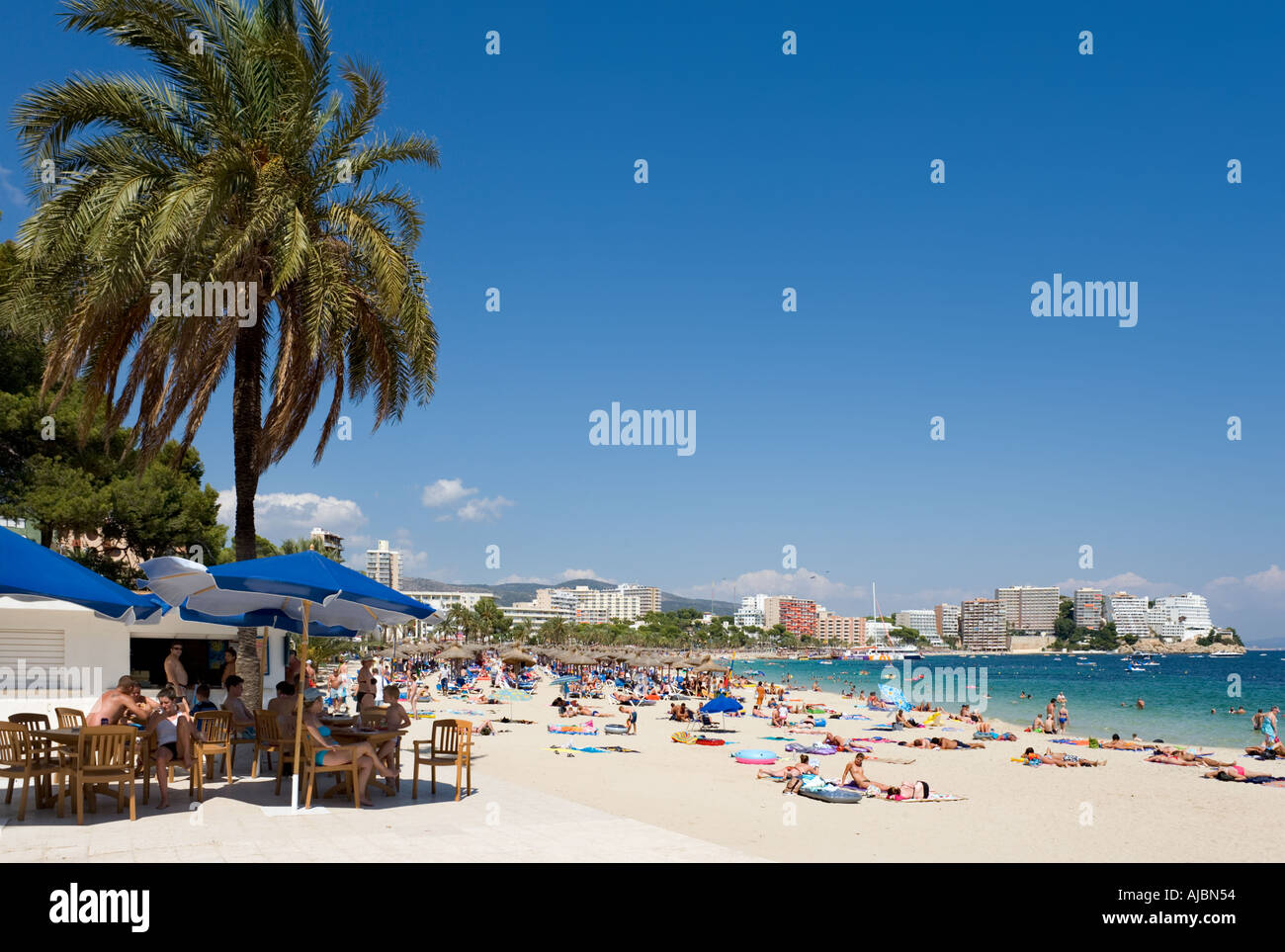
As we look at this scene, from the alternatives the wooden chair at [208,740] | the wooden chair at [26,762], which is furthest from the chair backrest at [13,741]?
the wooden chair at [208,740]

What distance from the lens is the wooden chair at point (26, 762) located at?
8102 mm

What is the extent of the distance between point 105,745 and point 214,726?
1860mm

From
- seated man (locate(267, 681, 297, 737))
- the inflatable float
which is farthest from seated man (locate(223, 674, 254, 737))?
the inflatable float

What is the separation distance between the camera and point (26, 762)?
8.13 meters

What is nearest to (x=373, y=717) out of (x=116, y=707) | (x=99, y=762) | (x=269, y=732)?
(x=269, y=732)

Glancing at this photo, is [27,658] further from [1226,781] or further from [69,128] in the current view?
[1226,781]

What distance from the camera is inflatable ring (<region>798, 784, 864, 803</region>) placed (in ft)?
43.4

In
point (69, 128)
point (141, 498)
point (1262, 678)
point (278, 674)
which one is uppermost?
point (69, 128)

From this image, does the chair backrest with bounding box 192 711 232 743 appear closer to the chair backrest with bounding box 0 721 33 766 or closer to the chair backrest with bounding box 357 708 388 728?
the chair backrest with bounding box 0 721 33 766

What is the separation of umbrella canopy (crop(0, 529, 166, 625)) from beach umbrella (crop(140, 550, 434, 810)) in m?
0.55

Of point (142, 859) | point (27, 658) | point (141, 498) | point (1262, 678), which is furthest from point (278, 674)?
point (1262, 678)

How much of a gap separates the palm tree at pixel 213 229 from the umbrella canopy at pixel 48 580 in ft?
13.2

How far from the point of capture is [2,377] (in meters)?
22.9
